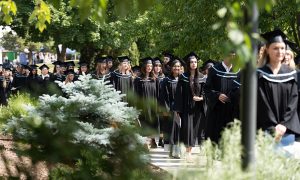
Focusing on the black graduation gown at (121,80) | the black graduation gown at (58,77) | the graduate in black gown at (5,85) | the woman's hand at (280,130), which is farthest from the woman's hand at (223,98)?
the graduate in black gown at (5,85)

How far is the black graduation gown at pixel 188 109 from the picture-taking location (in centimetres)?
983

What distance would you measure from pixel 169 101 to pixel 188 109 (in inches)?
46.5

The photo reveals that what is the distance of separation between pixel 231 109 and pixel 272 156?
4.79 m

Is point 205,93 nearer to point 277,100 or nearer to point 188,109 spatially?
point 188,109

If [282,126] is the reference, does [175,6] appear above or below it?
above

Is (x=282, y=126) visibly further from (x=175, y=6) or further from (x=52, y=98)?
(x=175, y=6)

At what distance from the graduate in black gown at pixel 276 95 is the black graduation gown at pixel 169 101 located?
198 inches

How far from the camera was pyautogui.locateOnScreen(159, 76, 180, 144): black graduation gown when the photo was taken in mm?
10289

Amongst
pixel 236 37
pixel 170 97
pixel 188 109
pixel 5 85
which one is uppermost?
pixel 236 37

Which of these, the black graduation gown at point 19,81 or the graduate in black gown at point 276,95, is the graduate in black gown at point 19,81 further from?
the graduate in black gown at point 276,95

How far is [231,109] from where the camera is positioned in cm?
796

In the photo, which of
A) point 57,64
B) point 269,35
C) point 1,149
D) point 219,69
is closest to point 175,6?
point 57,64

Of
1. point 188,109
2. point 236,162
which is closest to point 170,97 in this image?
point 188,109

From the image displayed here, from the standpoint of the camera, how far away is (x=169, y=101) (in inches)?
436
